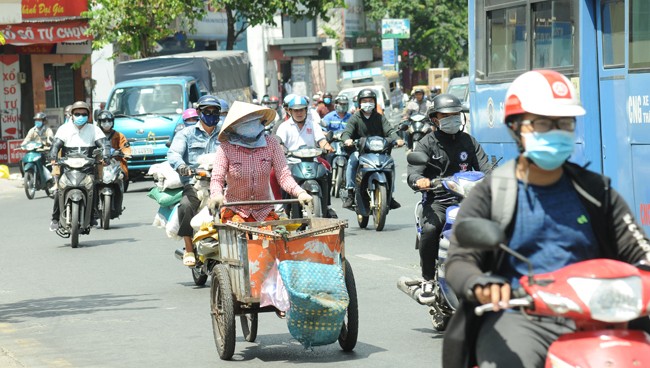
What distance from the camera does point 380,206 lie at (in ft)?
53.2

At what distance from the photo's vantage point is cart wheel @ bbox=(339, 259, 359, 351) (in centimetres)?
810

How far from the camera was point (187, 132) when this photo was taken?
11898 mm

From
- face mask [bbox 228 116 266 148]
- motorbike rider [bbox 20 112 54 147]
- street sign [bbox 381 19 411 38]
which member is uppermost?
street sign [bbox 381 19 411 38]

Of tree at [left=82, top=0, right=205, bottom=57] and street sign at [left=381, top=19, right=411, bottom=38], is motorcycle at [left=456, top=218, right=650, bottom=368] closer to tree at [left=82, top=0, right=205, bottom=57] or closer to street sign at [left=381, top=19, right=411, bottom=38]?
tree at [left=82, top=0, right=205, bottom=57]

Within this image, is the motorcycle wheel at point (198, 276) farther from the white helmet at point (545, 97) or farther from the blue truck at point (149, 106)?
the blue truck at point (149, 106)

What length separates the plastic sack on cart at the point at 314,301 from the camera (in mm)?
7695

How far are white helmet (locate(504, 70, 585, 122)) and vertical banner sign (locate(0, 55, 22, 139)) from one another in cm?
3242

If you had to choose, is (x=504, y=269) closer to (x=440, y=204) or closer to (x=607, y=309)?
(x=607, y=309)

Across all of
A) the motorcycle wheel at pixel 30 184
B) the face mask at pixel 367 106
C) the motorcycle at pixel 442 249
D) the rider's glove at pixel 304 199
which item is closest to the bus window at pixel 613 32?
the motorcycle at pixel 442 249

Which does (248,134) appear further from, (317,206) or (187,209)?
(317,206)

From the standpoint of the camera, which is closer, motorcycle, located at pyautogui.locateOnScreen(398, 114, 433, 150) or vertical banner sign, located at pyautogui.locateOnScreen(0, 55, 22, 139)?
motorcycle, located at pyautogui.locateOnScreen(398, 114, 433, 150)

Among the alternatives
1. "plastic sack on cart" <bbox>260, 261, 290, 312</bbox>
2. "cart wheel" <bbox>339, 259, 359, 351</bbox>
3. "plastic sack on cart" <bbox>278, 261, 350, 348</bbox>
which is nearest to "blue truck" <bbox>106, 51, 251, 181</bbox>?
"cart wheel" <bbox>339, 259, 359, 351</bbox>

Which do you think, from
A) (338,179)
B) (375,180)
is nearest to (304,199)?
(375,180)

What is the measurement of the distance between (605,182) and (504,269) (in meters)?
0.47
